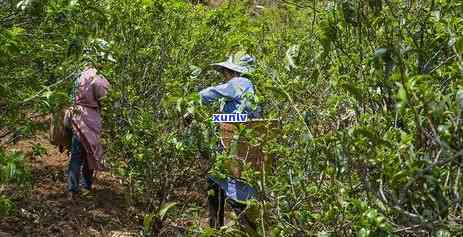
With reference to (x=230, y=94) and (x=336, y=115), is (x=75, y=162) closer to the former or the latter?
(x=230, y=94)

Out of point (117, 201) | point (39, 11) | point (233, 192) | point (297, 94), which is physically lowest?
point (117, 201)

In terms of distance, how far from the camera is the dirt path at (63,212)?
568 cm

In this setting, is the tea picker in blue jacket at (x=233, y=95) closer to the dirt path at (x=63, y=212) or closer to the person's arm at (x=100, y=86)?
the dirt path at (x=63, y=212)

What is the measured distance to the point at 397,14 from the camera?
2.74m

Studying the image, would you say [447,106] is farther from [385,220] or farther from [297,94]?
[297,94]

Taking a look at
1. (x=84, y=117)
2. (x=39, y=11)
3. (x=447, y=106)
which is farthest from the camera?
(x=84, y=117)

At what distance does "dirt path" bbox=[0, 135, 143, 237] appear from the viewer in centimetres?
568

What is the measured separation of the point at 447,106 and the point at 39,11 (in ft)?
7.23

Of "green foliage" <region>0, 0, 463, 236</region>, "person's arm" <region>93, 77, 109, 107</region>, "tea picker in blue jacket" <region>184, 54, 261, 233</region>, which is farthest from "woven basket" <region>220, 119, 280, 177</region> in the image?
"person's arm" <region>93, 77, 109, 107</region>

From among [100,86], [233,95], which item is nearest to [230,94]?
[233,95]

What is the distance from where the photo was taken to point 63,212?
19.9ft

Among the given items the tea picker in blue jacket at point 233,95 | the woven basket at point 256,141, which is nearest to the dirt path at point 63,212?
the tea picker in blue jacket at point 233,95

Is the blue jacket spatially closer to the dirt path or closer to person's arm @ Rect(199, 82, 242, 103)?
person's arm @ Rect(199, 82, 242, 103)

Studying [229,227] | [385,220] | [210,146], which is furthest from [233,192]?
[385,220]
